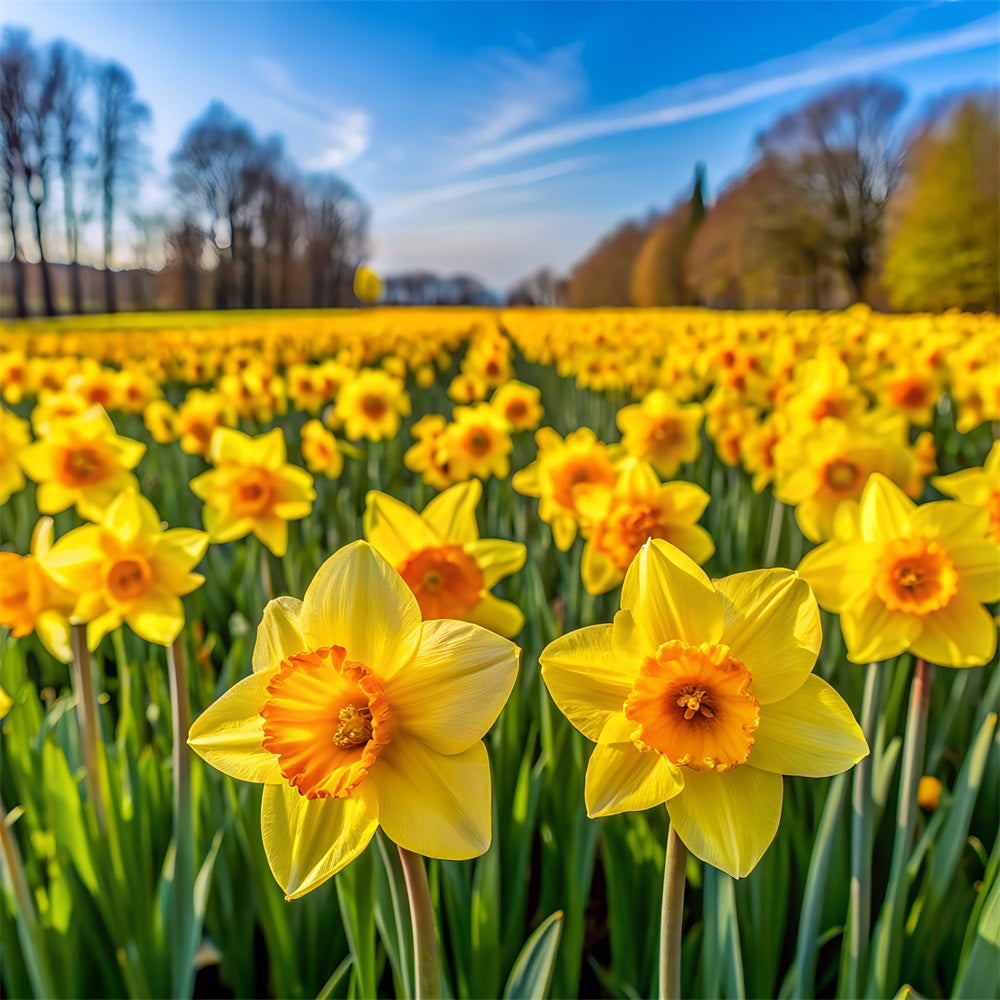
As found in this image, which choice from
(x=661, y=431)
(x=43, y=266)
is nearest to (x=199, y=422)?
(x=43, y=266)

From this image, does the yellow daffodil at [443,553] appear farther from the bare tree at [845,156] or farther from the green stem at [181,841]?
the bare tree at [845,156]

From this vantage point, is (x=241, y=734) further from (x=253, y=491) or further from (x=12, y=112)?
(x=12, y=112)

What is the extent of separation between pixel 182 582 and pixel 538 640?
639 mm

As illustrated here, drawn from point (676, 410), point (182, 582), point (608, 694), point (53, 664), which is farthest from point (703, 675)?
point (53, 664)

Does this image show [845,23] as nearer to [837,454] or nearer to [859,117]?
[859,117]

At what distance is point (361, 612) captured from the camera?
51 centimetres

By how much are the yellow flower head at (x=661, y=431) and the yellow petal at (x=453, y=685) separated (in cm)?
146

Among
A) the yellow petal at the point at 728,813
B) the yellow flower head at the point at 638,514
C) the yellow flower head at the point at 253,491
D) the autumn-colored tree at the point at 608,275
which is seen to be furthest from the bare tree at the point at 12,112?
the autumn-colored tree at the point at 608,275

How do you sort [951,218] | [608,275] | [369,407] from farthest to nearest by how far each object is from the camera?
[608,275]
[369,407]
[951,218]

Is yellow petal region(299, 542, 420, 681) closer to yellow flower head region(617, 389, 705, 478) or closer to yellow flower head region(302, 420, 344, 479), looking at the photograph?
yellow flower head region(617, 389, 705, 478)

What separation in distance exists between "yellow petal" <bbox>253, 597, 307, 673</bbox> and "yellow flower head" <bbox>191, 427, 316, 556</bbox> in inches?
36.4

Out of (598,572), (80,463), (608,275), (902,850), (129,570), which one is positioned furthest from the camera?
(608,275)

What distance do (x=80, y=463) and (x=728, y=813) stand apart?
1.51 m

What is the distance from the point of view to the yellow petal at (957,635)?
833mm
